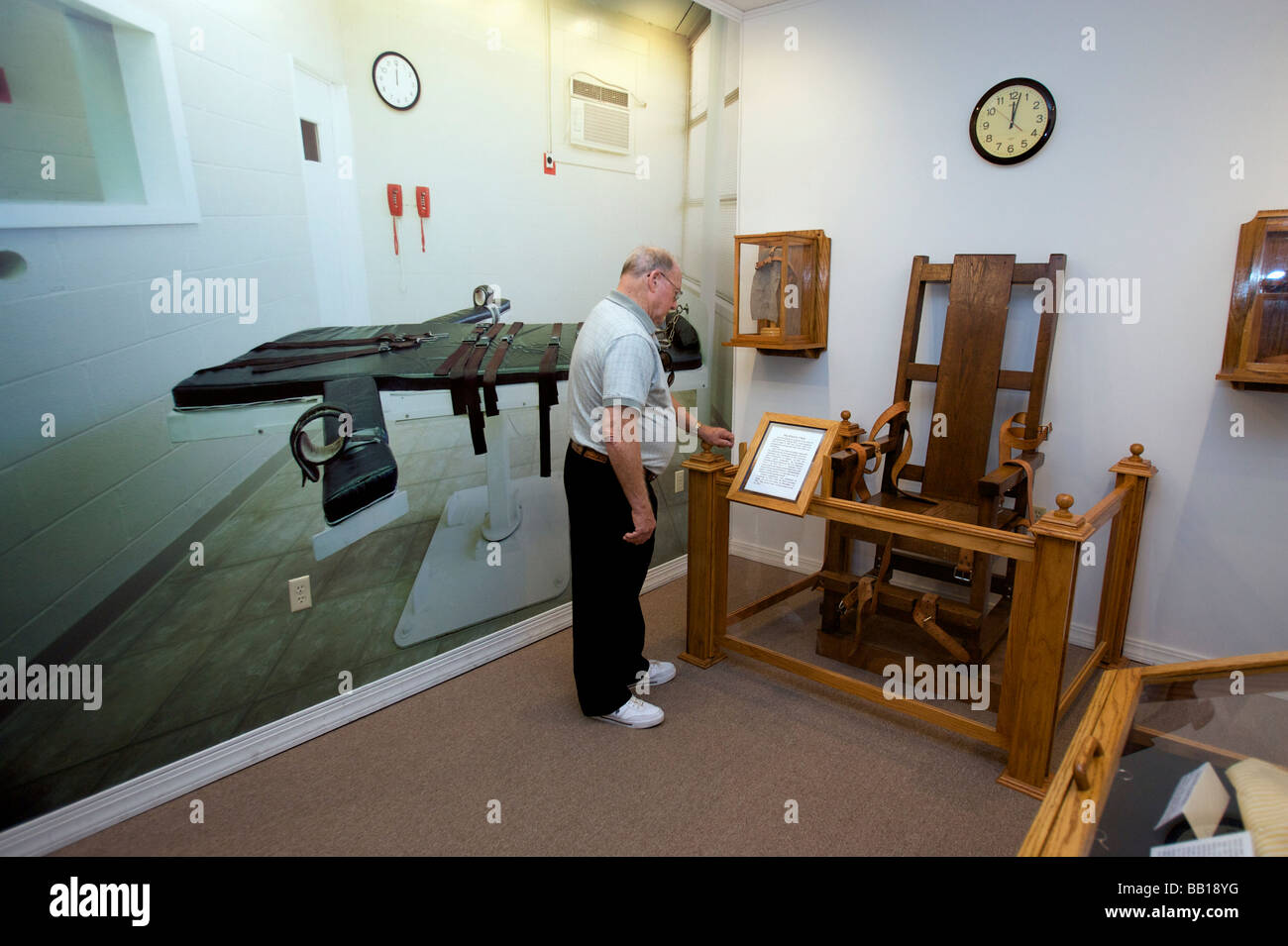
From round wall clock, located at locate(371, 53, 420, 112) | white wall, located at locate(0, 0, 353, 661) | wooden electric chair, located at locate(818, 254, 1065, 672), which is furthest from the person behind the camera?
wooden electric chair, located at locate(818, 254, 1065, 672)

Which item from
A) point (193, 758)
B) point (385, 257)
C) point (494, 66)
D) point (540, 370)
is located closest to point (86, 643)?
point (193, 758)

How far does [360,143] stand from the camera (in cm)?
240

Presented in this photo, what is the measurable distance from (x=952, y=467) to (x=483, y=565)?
6.81 feet

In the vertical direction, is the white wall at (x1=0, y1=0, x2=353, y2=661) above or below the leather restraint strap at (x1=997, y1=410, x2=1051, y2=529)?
above

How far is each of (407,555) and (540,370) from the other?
903 mm

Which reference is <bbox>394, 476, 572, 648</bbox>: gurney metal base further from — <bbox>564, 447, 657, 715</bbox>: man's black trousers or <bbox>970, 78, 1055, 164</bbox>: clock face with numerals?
<bbox>970, 78, 1055, 164</bbox>: clock face with numerals

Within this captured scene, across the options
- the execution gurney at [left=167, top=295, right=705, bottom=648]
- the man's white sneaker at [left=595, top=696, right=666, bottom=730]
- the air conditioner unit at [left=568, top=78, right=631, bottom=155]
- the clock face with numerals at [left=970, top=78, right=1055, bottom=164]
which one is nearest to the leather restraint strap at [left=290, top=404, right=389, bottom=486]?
the execution gurney at [left=167, top=295, right=705, bottom=648]

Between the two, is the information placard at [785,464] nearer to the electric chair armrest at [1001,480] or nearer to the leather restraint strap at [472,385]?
the electric chair armrest at [1001,480]

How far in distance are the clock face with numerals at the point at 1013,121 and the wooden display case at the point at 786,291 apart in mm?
779

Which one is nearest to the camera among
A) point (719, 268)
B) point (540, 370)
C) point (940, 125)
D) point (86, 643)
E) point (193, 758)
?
point (86, 643)

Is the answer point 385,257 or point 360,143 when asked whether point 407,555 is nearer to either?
point 385,257

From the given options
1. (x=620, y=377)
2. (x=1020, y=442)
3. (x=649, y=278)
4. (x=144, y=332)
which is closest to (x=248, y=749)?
(x=144, y=332)

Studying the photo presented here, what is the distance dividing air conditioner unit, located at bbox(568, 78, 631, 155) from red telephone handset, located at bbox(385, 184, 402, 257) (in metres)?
0.87

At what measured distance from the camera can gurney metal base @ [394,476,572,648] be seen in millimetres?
2855
